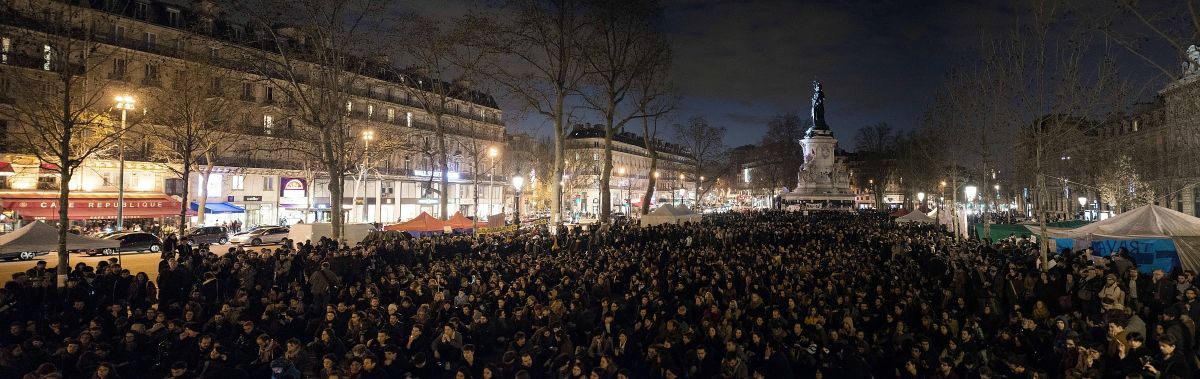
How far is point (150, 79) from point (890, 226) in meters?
40.2

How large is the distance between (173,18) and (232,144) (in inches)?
582

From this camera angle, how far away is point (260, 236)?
28078 mm

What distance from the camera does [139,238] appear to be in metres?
23.6

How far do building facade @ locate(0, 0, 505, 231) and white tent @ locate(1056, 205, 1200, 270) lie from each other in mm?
22388

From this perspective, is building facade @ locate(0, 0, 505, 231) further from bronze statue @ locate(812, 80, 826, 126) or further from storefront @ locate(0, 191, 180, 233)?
bronze statue @ locate(812, 80, 826, 126)

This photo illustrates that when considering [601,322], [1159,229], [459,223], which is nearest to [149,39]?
[459,223]

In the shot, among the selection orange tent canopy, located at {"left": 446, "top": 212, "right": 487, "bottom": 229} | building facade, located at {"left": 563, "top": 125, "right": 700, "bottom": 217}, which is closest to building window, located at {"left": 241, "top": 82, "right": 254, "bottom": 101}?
orange tent canopy, located at {"left": 446, "top": 212, "right": 487, "bottom": 229}

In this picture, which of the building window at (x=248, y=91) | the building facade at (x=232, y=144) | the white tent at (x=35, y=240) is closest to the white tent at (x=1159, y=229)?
the building facade at (x=232, y=144)

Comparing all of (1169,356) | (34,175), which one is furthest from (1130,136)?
(34,175)

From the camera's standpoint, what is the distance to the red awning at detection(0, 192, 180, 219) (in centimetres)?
3005

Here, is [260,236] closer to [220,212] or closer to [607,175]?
[220,212]

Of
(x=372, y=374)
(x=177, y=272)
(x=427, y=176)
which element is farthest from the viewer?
(x=427, y=176)

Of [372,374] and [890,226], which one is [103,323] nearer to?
[372,374]

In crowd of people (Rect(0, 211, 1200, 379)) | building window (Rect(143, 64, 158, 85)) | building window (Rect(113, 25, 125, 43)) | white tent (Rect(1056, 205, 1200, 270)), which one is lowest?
crowd of people (Rect(0, 211, 1200, 379))
